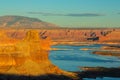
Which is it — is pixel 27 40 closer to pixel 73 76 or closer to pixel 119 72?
pixel 73 76

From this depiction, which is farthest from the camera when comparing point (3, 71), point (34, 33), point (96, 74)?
point (96, 74)

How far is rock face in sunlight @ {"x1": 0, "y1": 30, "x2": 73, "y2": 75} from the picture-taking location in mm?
51562

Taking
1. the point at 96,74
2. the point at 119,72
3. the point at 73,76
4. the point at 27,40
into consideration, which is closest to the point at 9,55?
the point at 27,40

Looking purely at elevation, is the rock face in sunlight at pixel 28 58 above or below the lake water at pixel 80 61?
above

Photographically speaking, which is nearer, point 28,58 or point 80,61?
point 28,58

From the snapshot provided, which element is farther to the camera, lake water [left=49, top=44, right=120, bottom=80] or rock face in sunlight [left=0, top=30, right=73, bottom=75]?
lake water [left=49, top=44, right=120, bottom=80]

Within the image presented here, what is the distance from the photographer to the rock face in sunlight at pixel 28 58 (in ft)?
169

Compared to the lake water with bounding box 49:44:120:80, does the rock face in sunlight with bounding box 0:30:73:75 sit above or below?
above

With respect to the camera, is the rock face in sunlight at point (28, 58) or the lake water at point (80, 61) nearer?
the rock face in sunlight at point (28, 58)

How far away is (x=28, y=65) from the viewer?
51719 millimetres

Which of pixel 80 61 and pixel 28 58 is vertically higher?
pixel 28 58

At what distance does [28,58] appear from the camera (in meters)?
52.6

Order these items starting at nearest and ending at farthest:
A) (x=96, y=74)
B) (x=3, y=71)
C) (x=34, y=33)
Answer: (x=3, y=71)
(x=34, y=33)
(x=96, y=74)

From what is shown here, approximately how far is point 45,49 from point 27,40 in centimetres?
352
